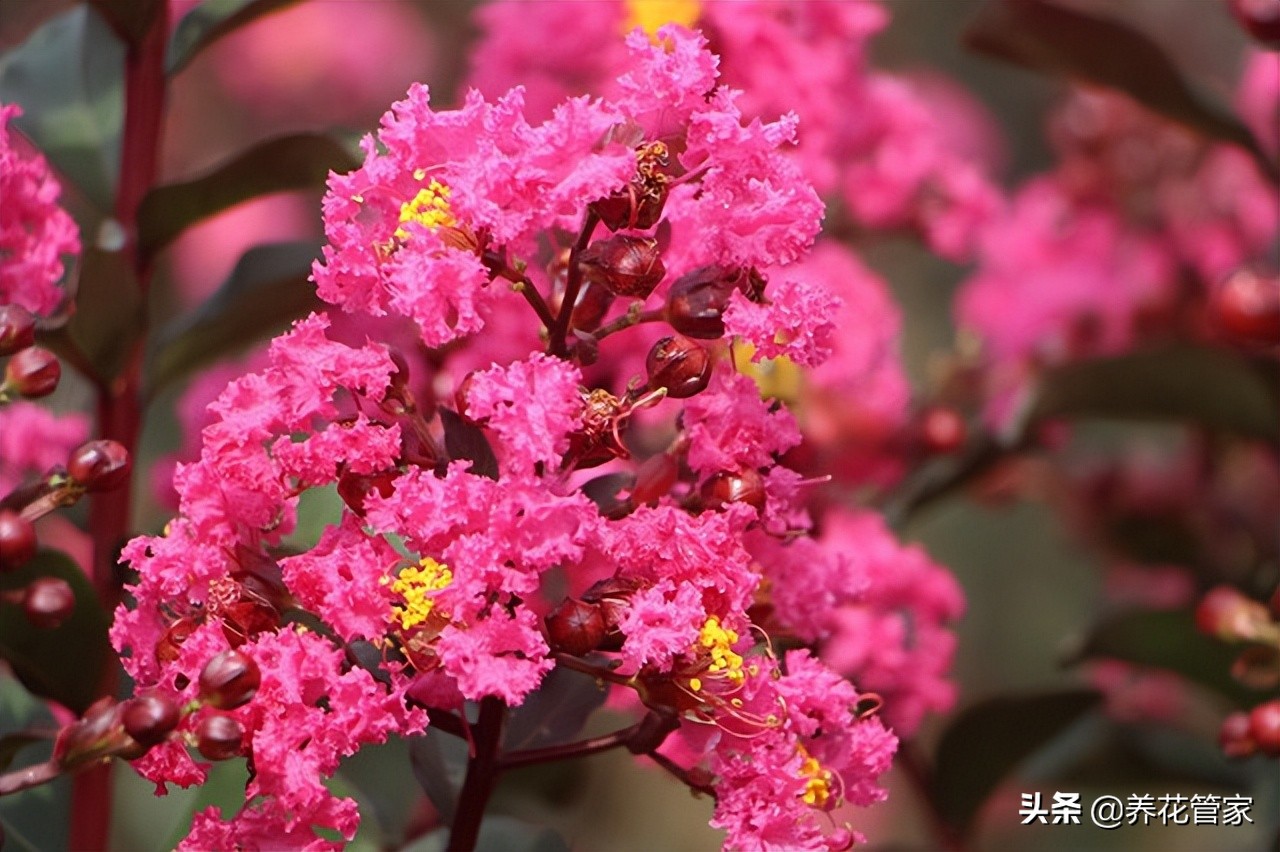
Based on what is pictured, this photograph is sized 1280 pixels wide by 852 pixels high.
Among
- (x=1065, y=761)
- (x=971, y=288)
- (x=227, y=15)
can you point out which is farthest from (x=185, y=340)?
(x=971, y=288)

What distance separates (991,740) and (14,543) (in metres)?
0.80

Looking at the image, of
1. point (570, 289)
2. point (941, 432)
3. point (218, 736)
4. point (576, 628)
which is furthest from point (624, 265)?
point (941, 432)

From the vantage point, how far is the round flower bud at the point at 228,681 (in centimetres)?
69

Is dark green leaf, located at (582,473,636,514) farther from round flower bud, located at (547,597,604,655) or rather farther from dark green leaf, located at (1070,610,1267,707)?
dark green leaf, located at (1070,610,1267,707)

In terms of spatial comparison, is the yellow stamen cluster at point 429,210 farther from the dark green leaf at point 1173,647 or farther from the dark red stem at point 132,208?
the dark green leaf at point 1173,647

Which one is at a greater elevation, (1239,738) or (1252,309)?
(1252,309)

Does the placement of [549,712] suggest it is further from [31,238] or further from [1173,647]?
[1173,647]

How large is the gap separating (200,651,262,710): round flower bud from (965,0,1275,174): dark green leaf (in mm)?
833

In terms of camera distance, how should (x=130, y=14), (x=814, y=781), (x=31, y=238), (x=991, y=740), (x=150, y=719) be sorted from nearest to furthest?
(x=150, y=719) < (x=814, y=781) < (x=31, y=238) < (x=130, y=14) < (x=991, y=740)

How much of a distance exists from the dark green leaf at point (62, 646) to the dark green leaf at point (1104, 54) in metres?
0.79

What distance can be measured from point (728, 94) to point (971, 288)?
3.43ft

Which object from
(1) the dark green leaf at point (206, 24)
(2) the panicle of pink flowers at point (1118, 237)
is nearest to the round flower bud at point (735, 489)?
(1) the dark green leaf at point (206, 24)

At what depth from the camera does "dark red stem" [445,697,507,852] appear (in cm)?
77

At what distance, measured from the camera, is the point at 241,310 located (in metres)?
1.06
